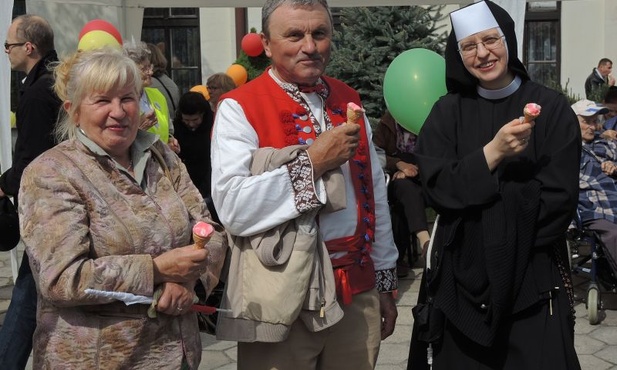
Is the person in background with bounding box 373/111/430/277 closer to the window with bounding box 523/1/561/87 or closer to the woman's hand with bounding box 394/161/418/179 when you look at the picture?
the woman's hand with bounding box 394/161/418/179

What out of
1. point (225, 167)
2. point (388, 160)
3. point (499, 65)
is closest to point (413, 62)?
point (388, 160)

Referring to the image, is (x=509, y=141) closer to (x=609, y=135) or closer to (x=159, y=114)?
(x=159, y=114)

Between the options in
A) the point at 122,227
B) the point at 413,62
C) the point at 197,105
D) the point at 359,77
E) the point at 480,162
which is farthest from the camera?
the point at 359,77

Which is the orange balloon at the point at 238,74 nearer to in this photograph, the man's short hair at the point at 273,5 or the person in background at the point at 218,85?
the person in background at the point at 218,85

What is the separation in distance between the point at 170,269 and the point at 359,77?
8434mm

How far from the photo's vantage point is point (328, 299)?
2.70m

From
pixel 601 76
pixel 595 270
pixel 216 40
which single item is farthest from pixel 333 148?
pixel 216 40

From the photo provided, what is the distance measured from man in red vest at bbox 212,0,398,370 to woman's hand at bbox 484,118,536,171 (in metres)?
0.46

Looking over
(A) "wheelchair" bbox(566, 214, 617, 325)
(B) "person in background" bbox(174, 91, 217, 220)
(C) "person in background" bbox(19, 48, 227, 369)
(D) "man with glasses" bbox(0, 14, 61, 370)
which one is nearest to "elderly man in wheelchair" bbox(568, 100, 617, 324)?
(A) "wheelchair" bbox(566, 214, 617, 325)

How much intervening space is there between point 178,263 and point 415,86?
3.46 metres

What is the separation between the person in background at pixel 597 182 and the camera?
587 centimetres

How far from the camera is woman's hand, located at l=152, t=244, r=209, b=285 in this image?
7.81ft

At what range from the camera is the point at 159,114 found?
4.94 meters

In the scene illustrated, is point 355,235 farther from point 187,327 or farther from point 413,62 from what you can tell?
point 413,62
